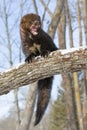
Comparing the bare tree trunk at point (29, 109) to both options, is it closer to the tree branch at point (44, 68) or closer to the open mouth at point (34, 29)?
the open mouth at point (34, 29)

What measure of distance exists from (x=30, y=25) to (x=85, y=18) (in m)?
7.89

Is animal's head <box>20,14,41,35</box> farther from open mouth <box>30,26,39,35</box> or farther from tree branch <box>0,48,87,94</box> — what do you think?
tree branch <box>0,48,87,94</box>

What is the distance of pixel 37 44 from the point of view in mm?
4516

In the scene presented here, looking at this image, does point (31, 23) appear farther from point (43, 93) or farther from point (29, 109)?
point (29, 109)

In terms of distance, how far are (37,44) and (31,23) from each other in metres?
0.32

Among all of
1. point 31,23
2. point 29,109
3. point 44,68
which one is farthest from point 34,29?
point 29,109

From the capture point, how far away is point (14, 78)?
Result: 3.83 meters

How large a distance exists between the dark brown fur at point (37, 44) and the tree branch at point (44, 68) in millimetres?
381

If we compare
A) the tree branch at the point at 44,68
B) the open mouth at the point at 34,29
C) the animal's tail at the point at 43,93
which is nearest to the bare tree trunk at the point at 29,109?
the animal's tail at the point at 43,93

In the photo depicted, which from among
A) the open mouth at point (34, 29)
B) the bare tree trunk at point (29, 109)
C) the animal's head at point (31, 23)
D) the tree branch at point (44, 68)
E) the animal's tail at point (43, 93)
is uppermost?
the animal's head at point (31, 23)

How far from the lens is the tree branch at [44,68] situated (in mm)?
3678

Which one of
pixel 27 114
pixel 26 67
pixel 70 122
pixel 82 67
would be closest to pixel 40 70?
pixel 26 67

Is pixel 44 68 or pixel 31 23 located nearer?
pixel 44 68

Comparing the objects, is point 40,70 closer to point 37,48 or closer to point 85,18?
point 37,48
